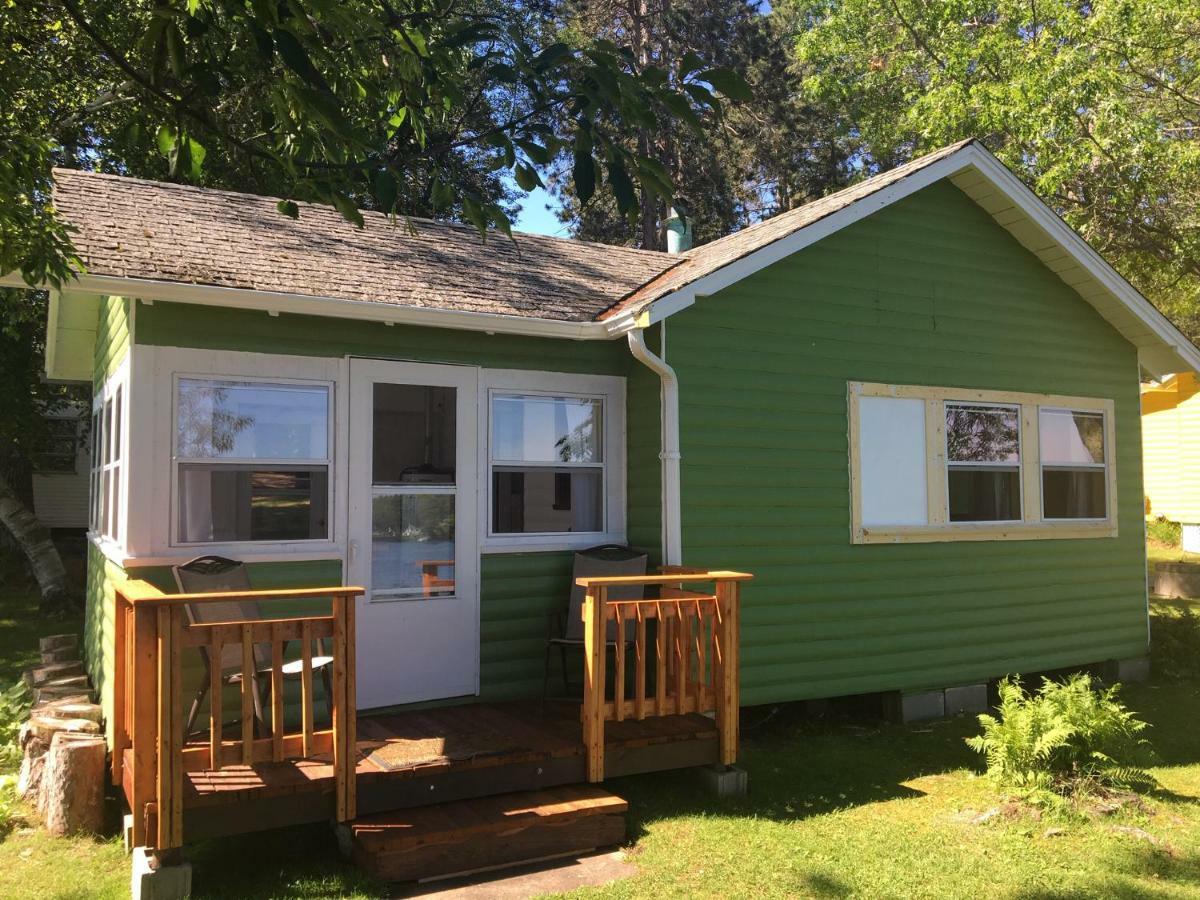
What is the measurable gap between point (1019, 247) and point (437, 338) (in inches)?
203

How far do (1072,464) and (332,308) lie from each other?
255 inches

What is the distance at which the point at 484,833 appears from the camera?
454 centimetres

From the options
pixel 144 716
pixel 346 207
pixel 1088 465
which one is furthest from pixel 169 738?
pixel 1088 465

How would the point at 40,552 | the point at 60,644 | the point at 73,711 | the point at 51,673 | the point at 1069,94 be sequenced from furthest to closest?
the point at 1069,94
the point at 40,552
the point at 60,644
the point at 51,673
the point at 73,711

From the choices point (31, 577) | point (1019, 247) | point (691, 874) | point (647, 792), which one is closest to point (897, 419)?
point (1019, 247)

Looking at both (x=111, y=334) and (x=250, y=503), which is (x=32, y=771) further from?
(x=111, y=334)

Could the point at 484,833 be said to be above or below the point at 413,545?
below

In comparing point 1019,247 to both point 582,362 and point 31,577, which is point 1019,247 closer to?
point 582,362

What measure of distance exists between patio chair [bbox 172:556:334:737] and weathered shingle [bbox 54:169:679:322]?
5.37 feet

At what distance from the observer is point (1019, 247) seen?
26.8 ft

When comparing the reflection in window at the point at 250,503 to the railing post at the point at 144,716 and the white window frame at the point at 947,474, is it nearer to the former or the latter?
the railing post at the point at 144,716

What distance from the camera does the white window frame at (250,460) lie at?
216 inches

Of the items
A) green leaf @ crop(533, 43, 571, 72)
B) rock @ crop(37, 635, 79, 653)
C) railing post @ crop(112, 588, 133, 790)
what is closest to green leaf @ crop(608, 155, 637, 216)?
green leaf @ crop(533, 43, 571, 72)

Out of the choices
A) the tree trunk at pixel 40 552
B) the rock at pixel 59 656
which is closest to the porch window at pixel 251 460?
the rock at pixel 59 656
